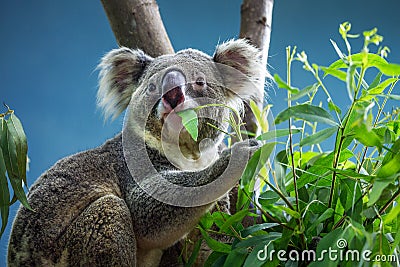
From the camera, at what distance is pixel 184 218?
4.46 feet

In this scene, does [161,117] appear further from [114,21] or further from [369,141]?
[369,141]

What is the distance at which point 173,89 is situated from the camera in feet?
4.96

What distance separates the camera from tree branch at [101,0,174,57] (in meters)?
1.97

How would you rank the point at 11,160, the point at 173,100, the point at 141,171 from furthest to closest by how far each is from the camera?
the point at 141,171
the point at 173,100
the point at 11,160

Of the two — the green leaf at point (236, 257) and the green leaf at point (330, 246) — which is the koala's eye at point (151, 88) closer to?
the green leaf at point (236, 257)

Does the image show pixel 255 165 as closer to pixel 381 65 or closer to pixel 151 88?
pixel 381 65

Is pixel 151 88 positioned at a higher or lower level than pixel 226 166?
higher

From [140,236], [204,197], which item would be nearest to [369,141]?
[204,197]

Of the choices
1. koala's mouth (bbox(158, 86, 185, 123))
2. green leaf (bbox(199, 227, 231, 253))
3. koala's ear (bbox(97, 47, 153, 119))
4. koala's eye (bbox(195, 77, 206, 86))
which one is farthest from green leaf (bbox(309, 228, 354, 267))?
koala's ear (bbox(97, 47, 153, 119))

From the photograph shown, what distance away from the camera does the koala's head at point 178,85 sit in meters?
1.58

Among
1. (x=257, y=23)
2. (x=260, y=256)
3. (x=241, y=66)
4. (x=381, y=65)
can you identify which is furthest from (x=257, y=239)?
(x=257, y=23)

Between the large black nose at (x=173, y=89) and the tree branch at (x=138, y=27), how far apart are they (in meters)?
0.42

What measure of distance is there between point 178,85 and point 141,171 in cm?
30

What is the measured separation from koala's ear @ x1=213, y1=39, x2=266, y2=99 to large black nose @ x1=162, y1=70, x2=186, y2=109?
254mm
